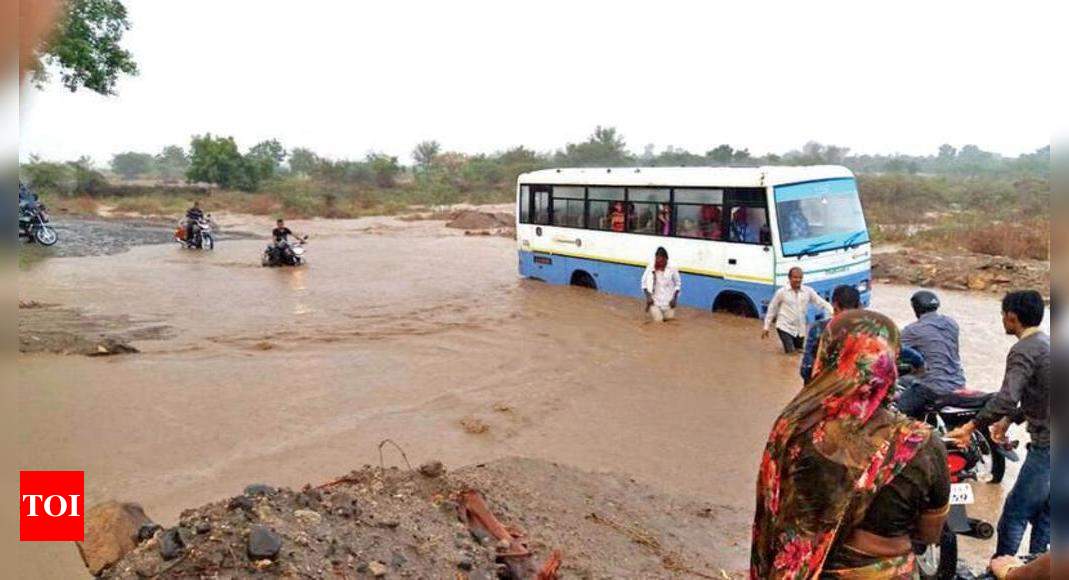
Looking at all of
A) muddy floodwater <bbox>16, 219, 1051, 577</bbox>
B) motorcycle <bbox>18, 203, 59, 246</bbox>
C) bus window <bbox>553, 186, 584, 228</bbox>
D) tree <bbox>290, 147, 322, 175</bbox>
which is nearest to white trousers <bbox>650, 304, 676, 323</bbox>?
muddy floodwater <bbox>16, 219, 1051, 577</bbox>

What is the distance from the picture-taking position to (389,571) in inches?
132

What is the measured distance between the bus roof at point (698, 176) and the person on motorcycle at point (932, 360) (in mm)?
5233

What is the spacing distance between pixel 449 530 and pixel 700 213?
360 inches

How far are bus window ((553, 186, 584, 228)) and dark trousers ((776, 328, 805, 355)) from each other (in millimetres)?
5566

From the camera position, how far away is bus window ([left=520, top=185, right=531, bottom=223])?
16.0 metres

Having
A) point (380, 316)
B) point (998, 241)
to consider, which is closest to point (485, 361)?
point (380, 316)

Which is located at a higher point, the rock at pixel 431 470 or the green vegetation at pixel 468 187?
the green vegetation at pixel 468 187

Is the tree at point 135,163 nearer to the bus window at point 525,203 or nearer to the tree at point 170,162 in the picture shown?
the tree at point 170,162

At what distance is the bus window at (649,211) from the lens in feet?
41.9

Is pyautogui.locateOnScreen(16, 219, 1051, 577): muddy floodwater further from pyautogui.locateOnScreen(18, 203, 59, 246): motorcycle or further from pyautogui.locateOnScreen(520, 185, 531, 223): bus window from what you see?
pyautogui.locateOnScreen(18, 203, 59, 246): motorcycle

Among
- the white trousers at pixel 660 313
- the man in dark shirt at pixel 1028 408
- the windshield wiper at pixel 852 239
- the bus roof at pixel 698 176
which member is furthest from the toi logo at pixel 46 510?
the windshield wiper at pixel 852 239

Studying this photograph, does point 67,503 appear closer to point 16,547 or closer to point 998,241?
point 16,547

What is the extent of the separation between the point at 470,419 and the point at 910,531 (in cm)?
561

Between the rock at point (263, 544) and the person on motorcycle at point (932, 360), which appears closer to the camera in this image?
the rock at point (263, 544)
